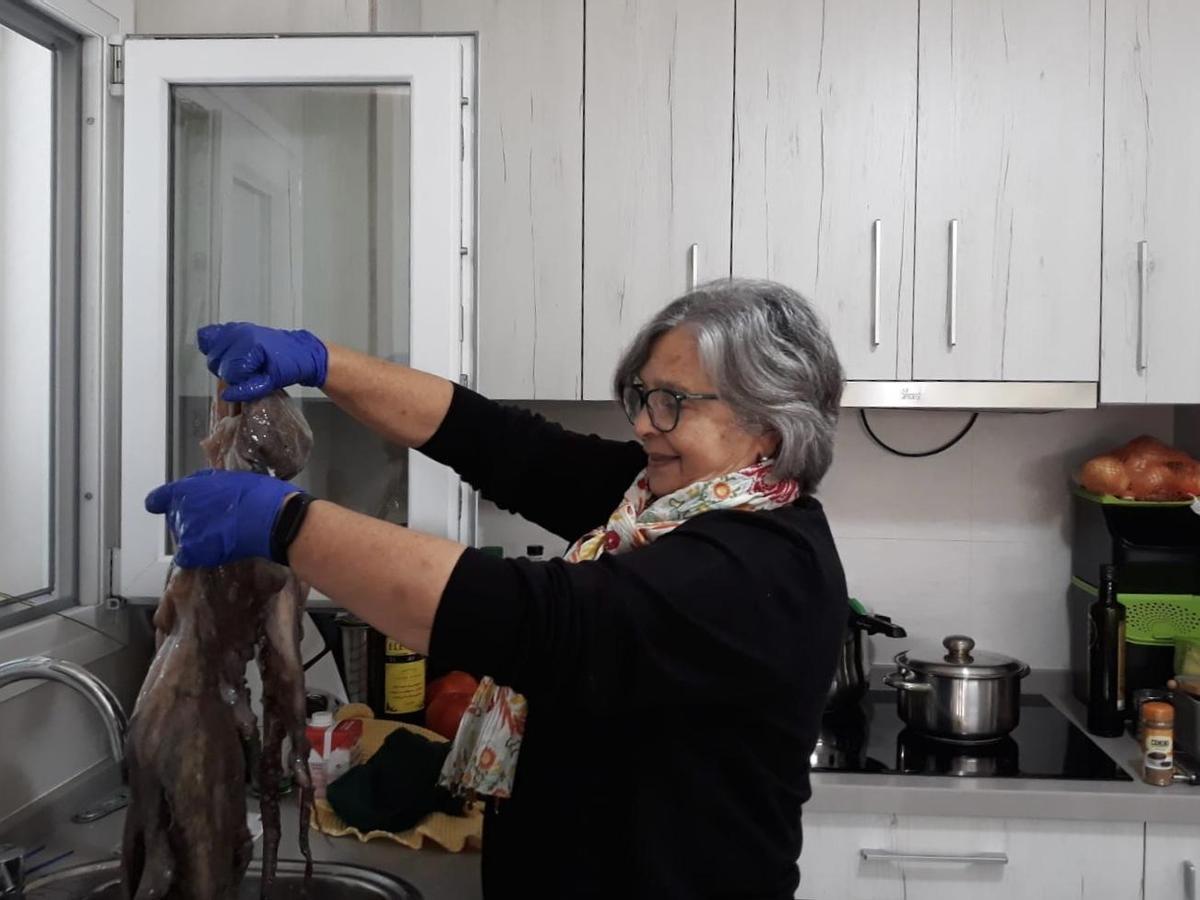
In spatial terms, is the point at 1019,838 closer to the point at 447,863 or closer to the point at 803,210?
the point at 447,863

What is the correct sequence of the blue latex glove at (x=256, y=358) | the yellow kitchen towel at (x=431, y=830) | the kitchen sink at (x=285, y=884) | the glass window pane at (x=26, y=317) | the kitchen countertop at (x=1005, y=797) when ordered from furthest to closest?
the kitchen countertop at (x=1005, y=797) → the glass window pane at (x=26, y=317) → the yellow kitchen towel at (x=431, y=830) → the kitchen sink at (x=285, y=884) → the blue latex glove at (x=256, y=358)

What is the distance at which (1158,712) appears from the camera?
5.87 ft

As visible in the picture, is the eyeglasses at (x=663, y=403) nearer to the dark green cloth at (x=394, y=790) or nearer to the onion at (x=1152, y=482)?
the dark green cloth at (x=394, y=790)

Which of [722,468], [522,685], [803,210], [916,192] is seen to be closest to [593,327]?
[803,210]

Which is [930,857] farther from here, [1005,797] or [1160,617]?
[1160,617]

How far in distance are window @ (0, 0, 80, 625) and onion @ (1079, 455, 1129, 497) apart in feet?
6.50

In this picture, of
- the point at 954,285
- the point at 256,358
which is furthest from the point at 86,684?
the point at 954,285

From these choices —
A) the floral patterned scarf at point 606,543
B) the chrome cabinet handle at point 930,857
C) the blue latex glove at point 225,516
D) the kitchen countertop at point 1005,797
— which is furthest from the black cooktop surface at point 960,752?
the blue latex glove at point 225,516

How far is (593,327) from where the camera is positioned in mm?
2049

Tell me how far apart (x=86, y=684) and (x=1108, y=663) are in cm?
181

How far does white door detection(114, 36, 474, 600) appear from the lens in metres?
1.57

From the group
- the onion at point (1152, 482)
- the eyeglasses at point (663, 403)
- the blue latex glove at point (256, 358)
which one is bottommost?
→ the onion at point (1152, 482)

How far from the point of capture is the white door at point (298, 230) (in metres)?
1.57

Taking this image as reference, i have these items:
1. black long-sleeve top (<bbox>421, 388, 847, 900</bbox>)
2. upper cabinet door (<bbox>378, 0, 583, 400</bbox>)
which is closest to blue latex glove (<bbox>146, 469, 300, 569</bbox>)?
black long-sleeve top (<bbox>421, 388, 847, 900</bbox>)
